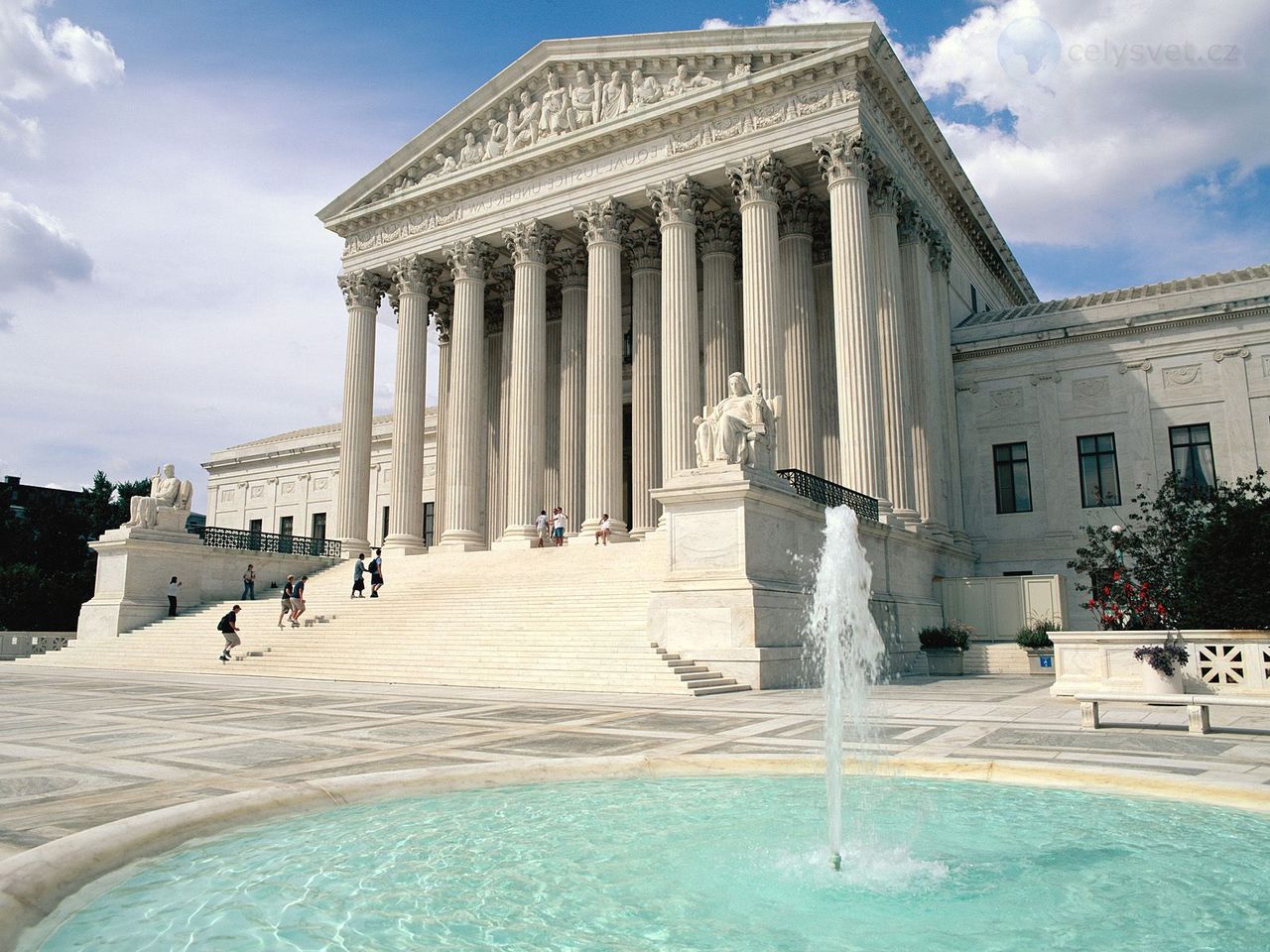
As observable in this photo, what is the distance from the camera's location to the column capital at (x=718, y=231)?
35094mm

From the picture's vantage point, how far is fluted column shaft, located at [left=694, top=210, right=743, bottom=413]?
35.3 m

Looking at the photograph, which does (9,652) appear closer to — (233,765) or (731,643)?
(731,643)

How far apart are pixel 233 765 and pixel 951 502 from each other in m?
30.3

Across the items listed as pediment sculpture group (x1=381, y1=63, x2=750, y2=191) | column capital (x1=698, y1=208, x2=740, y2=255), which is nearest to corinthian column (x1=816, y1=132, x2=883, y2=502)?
pediment sculpture group (x1=381, y1=63, x2=750, y2=191)

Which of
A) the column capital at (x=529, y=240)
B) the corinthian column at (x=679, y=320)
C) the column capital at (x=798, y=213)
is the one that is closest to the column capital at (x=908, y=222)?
the column capital at (x=798, y=213)

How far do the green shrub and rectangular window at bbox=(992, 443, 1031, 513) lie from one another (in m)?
10.3

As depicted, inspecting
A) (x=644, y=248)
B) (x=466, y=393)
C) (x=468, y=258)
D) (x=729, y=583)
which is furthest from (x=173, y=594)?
(x=644, y=248)

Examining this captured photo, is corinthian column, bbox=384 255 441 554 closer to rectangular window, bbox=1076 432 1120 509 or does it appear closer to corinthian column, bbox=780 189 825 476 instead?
corinthian column, bbox=780 189 825 476

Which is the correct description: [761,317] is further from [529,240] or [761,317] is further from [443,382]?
[443,382]

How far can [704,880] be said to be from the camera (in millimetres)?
5328

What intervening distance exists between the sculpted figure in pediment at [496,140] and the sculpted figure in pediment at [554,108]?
1941 mm

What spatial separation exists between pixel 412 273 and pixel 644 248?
9847 millimetres

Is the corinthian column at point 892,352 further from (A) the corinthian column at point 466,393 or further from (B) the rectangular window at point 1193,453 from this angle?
(A) the corinthian column at point 466,393

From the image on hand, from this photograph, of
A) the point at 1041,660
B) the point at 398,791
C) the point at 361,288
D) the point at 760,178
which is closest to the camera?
the point at 398,791
